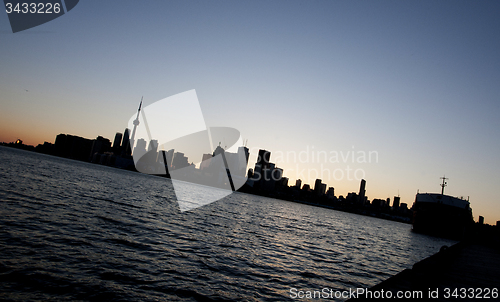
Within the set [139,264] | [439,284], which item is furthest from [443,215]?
[139,264]

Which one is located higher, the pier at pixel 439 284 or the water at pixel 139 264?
the pier at pixel 439 284

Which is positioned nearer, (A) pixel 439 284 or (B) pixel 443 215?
(A) pixel 439 284

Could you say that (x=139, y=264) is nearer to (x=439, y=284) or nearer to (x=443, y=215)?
(x=439, y=284)

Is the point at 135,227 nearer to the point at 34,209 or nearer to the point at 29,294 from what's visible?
the point at 34,209

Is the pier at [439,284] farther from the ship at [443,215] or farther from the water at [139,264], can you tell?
the ship at [443,215]

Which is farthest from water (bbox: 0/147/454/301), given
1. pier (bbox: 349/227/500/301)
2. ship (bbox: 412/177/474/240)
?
ship (bbox: 412/177/474/240)

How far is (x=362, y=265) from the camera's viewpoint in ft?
78.3

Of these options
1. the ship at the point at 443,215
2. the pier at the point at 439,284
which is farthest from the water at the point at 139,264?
the ship at the point at 443,215

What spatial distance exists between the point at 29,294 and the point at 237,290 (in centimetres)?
824

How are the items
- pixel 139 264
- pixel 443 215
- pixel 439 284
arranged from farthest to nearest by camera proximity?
pixel 443 215 → pixel 139 264 → pixel 439 284

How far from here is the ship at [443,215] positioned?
3541 inches

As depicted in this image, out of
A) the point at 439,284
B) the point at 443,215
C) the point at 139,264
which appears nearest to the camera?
the point at 439,284

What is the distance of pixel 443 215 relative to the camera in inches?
3610

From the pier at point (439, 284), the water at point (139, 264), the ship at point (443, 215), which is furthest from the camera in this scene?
the ship at point (443, 215)
